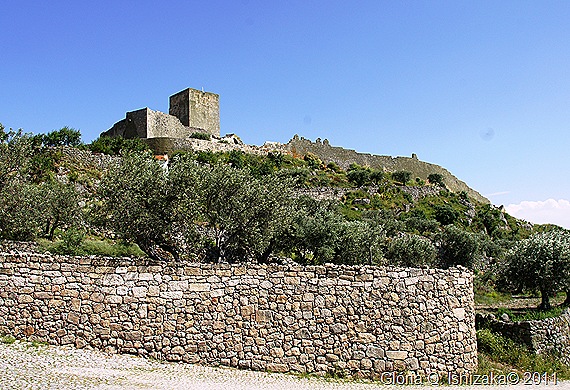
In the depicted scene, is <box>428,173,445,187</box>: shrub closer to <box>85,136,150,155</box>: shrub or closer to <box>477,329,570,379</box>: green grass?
<box>85,136,150,155</box>: shrub

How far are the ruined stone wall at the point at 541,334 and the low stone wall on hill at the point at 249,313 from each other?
4.32 metres

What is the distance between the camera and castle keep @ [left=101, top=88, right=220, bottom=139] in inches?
2138

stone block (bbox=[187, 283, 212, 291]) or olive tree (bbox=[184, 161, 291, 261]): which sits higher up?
olive tree (bbox=[184, 161, 291, 261])

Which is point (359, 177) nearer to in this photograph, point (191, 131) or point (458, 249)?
point (191, 131)

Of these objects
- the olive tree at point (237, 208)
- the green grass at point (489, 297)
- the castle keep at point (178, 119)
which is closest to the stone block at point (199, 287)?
the olive tree at point (237, 208)

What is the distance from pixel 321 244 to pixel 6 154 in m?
14.8

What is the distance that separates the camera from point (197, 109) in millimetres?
60031

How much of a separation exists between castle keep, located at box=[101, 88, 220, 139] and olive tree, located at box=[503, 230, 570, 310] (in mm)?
39863

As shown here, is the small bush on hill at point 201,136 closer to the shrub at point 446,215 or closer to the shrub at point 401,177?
the shrub at point 446,215

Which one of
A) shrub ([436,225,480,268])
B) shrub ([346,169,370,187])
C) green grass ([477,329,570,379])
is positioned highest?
shrub ([346,169,370,187])

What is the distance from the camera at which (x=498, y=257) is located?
39.9 meters

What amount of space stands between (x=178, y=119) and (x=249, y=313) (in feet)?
162

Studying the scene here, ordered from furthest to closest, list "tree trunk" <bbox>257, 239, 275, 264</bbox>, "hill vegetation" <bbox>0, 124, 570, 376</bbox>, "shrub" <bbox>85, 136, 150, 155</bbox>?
"shrub" <bbox>85, 136, 150, 155</bbox> < "tree trunk" <bbox>257, 239, 275, 264</bbox> < "hill vegetation" <bbox>0, 124, 570, 376</bbox>

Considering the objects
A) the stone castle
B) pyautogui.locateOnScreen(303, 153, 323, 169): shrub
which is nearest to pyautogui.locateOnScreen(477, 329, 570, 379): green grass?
the stone castle
